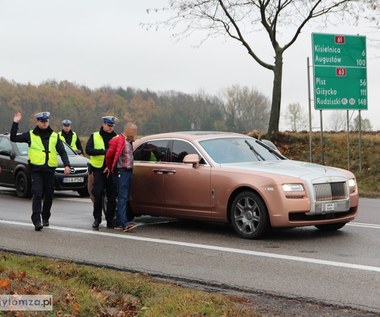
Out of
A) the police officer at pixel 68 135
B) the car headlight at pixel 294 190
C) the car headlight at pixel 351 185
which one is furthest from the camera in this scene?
the police officer at pixel 68 135

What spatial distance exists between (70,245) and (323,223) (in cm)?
360

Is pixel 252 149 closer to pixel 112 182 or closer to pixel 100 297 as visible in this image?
pixel 112 182

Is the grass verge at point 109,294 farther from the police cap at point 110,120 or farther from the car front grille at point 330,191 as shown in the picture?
the police cap at point 110,120

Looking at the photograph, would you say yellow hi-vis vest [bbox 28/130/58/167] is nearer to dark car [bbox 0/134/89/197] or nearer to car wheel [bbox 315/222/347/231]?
car wheel [bbox 315/222/347/231]

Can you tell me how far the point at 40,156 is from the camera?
38.9 feet

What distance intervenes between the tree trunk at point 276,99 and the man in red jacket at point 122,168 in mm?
14622

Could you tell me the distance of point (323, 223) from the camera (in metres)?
10.5

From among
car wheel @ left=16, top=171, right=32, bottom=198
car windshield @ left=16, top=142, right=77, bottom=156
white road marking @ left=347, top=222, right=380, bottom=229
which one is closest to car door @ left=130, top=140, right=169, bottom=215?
white road marking @ left=347, top=222, right=380, bottom=229

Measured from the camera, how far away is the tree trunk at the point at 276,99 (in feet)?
85.0

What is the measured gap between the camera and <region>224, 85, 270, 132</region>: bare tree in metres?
32.4

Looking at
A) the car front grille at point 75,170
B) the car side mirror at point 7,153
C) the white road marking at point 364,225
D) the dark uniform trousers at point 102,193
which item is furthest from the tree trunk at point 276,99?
the dark uniform trousers at point 102,193

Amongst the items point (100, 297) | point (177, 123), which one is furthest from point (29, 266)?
point (177, 123)

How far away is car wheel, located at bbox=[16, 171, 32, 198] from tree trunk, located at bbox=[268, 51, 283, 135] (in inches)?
410

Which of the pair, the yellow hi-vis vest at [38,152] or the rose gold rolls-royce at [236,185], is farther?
the yellow hi-vis vest at [38,152]
